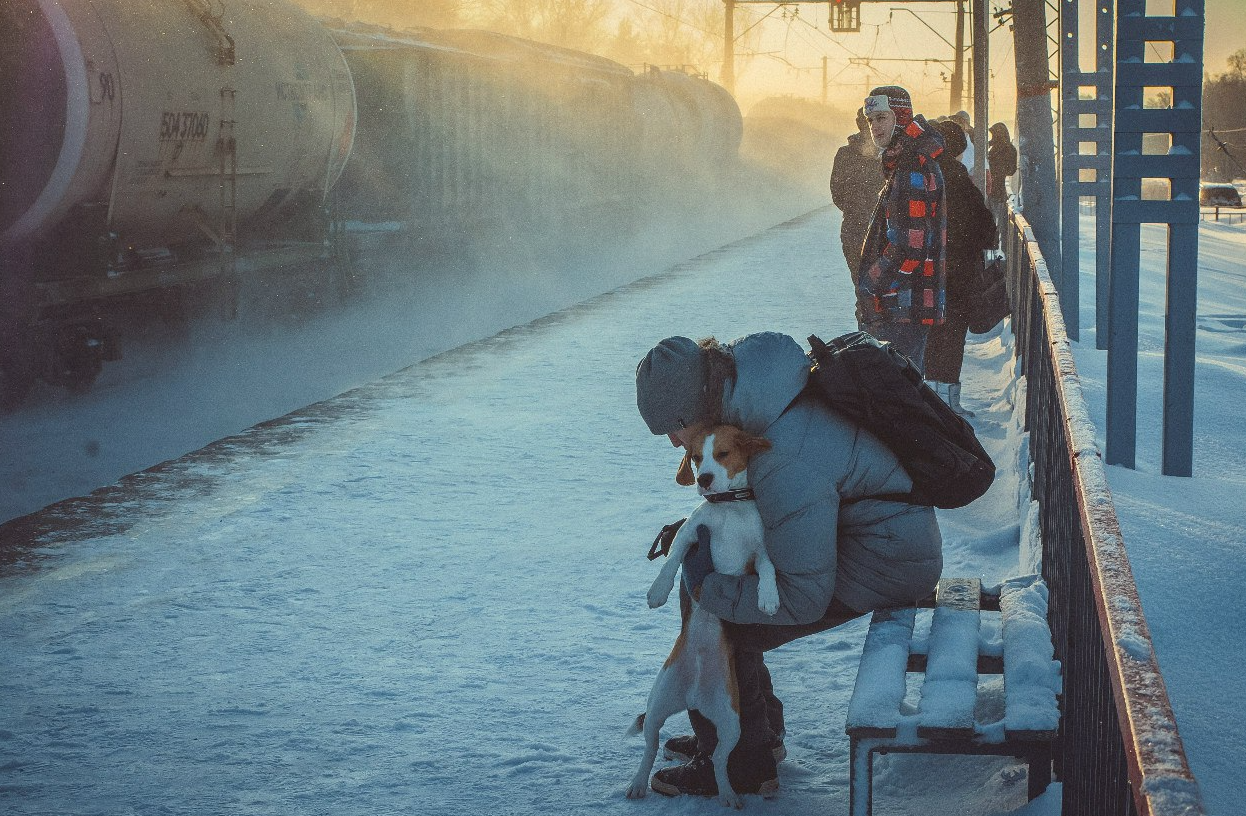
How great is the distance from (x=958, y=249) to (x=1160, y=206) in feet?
3.32

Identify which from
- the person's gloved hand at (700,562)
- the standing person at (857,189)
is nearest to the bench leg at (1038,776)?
the person's gloved hand at (700,562)

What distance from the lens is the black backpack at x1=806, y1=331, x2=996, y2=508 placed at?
3.23m

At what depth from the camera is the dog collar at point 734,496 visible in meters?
3.22

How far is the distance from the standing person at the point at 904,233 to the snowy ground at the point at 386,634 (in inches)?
38.0

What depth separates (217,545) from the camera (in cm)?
585

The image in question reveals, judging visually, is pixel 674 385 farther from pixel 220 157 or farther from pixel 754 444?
pixel 220 157

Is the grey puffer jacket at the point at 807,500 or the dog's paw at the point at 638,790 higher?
the grey puffer jacket at the point at 807,500

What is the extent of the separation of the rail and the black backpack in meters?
0.26

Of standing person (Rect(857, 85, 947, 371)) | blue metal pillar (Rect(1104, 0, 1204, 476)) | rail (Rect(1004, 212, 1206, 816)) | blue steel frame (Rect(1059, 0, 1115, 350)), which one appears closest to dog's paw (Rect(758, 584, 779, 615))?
rail (Rect(1004, 212, 1206, 816))

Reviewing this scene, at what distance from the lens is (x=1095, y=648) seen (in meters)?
2.44

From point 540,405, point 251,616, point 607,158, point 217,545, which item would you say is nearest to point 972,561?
point 251,616

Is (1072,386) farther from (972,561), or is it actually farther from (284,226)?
(284,226)

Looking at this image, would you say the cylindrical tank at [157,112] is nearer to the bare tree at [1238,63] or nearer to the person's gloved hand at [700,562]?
the person's gloved hand at [700,562]

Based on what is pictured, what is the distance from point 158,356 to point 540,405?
509cm
